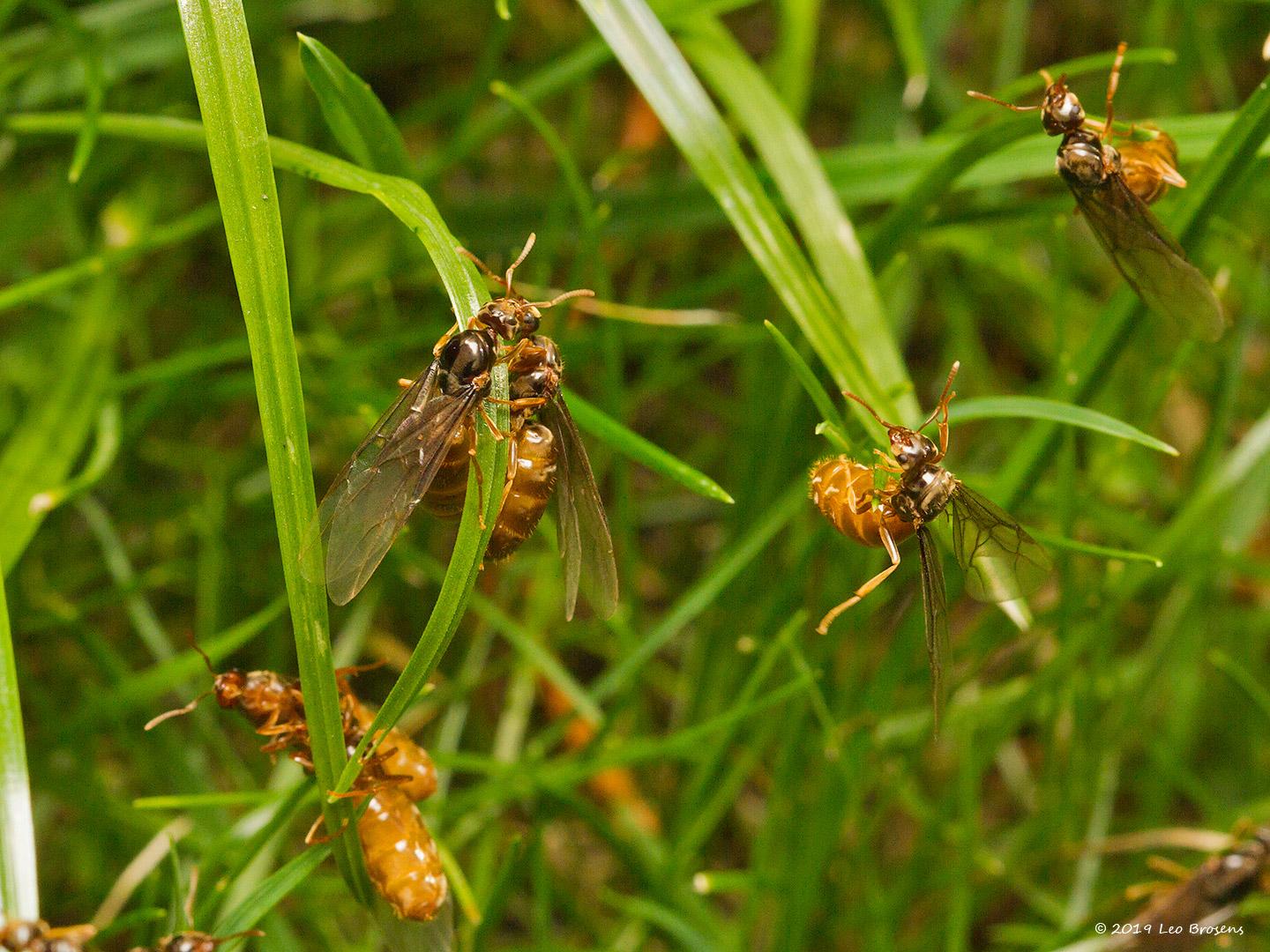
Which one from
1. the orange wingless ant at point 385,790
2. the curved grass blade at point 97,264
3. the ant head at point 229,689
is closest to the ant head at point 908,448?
the orange wingless ant at point 385,790

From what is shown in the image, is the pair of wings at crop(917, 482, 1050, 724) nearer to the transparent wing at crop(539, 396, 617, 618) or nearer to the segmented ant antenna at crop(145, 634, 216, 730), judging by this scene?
the transparent wing at crop(539, 396, 617, 618)

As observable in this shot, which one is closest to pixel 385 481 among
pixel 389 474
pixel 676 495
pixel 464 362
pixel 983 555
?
pixel 389 474

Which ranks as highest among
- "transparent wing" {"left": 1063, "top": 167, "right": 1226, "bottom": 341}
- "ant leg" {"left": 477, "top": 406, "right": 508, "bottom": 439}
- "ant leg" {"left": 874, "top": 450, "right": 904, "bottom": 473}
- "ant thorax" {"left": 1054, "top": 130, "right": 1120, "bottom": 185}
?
"ant thorax" {"left": 1054, "top": 130, "right": 1120, "bottom": 185}

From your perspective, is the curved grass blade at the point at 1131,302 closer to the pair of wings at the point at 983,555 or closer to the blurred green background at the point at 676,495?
the blurred green background at the point at 676,495

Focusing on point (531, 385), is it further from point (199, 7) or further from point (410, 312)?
point (410, 312)

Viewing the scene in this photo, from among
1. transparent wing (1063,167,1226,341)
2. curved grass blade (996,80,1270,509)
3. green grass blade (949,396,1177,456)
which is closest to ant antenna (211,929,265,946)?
green grass blade (949,396,1177,456)

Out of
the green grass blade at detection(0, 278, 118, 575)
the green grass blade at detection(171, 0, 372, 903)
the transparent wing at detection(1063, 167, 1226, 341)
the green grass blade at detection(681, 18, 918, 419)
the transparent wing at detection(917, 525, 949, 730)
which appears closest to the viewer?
the green grass blade at detection(171, 0, 372, 903)

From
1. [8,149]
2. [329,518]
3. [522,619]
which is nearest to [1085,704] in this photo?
[522,619]
